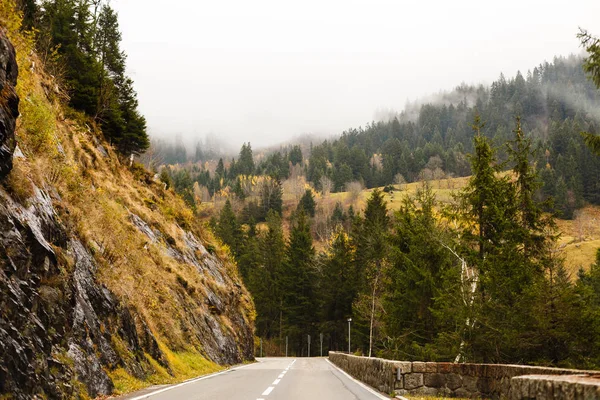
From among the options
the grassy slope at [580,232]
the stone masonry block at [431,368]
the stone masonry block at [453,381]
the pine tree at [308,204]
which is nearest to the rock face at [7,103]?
the stone masonry block at [431,368]

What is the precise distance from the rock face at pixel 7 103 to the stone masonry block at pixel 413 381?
1053 centimetres

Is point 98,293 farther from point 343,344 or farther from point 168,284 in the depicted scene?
point 343,344

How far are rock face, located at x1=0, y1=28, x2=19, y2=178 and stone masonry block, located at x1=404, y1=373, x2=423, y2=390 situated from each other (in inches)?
414

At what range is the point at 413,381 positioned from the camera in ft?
41.0

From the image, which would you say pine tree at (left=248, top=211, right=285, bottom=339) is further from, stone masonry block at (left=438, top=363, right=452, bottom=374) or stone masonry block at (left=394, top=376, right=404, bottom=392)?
stone masonry block at (left=438, top=363, right=452, bottom=374)

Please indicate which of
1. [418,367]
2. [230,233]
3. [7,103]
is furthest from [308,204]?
[7,103]

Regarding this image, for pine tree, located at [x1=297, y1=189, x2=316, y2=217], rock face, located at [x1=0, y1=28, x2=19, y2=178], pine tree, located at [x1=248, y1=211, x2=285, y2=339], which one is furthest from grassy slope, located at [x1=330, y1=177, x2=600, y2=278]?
rock face, located at [x1=0, y1=28, x2=19, y2=178]

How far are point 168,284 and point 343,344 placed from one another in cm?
4682

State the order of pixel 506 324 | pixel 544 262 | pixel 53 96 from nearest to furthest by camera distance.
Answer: pixel 506 324 < pixel 544 262 < pixel 53 96

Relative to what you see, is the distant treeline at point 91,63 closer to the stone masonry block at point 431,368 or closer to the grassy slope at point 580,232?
the stone masonry block at point 431,368

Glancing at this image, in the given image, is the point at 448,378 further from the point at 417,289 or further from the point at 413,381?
the point at 417,289

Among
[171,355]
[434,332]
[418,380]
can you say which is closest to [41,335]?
[418,380]

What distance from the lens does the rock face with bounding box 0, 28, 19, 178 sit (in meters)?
9.10

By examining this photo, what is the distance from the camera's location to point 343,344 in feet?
218
